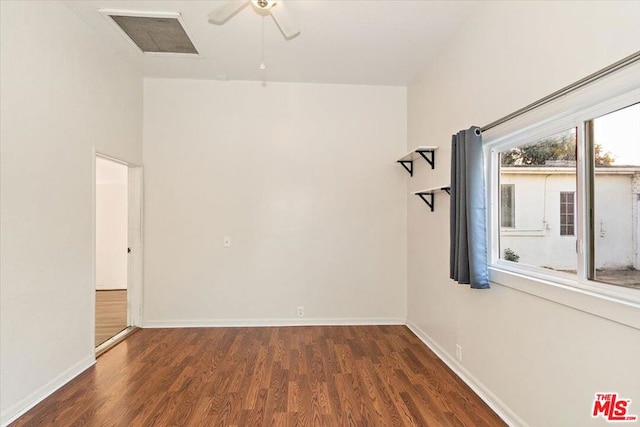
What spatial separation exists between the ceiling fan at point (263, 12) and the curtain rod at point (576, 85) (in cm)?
157

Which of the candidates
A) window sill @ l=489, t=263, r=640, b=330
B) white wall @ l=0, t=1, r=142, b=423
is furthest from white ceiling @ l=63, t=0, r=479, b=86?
window sill @ l=489, t=263, r=640, b=330

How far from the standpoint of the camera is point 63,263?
262 centimetres

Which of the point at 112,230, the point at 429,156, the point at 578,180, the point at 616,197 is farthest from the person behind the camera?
the point at 112,230

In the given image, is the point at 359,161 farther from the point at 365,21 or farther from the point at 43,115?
the point at 43,115

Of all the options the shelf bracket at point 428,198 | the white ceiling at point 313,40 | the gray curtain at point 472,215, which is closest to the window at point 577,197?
the gray curtain at point 472,215

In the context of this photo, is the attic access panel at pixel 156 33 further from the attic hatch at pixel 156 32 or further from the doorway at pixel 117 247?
the doorway at pixel 117 247

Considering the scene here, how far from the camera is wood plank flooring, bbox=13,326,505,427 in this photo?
2.19 metres

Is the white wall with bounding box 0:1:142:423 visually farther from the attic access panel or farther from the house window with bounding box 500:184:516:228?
the house window with bounding box 500:184:516:228

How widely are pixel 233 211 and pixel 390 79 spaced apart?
100 inches

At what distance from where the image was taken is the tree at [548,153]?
167 cm

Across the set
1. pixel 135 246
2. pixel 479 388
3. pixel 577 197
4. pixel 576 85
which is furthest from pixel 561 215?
pixel 135 246

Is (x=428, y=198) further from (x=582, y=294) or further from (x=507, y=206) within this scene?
(x=582, y=294)

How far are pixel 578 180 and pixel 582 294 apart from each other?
2.00 ft

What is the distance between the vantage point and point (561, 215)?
1.93 metres
